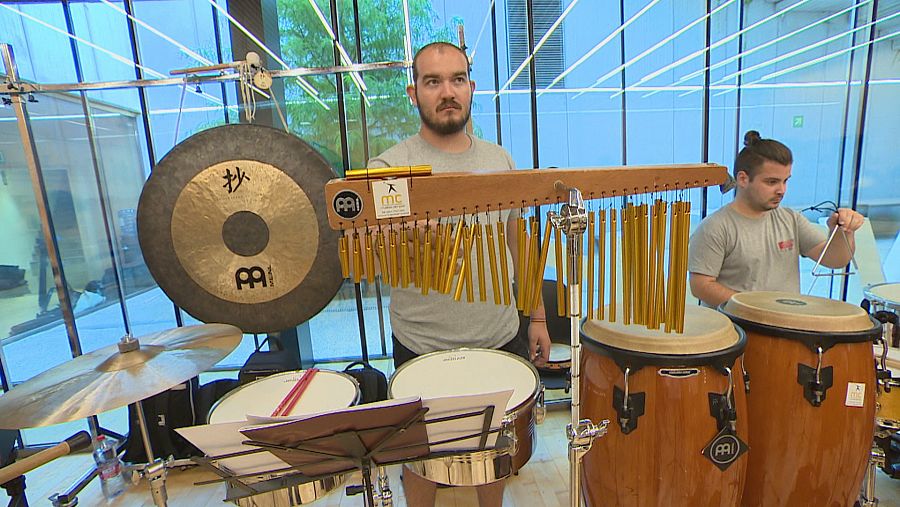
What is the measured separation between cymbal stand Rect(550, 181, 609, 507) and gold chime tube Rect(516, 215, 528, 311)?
119mm

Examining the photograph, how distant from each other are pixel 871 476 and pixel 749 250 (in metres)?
1.03

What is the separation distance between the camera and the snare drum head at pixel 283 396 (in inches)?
48.1

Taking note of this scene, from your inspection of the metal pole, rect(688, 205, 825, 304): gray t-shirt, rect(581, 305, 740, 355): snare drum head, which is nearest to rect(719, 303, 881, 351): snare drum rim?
rect(581, 305, 740, 355): snare drum head

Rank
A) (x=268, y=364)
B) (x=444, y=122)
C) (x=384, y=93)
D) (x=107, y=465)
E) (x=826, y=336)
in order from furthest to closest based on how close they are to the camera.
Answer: (x=384, y=93) → (x=268, y=364) → (x=107, y=465) → (x=444, y=122) → (x=826, y=336)

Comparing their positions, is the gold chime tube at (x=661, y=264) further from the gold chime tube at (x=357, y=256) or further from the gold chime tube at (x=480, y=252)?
the gold chime tube at (x=357, y=256)

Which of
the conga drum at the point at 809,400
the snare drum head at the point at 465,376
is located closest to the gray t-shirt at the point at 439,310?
the snare drum head at the point at 465,376

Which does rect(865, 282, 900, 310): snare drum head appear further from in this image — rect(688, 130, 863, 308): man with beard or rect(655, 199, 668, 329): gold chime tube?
rect(655, 199, 668, 329): gold chime tube

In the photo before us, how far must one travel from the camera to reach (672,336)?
1.34 meters

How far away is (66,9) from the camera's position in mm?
2734

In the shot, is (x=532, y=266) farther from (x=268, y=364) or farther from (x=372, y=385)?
(x=268, y=364)

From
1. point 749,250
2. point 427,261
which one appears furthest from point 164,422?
point 749,250

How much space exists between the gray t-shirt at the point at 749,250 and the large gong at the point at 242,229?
1.88m

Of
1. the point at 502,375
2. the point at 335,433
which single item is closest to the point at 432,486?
the point at 502,375

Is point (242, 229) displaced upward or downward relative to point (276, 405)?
upward
